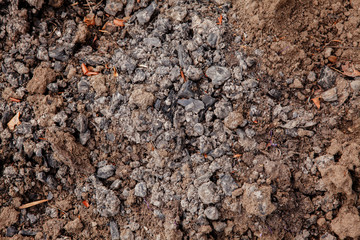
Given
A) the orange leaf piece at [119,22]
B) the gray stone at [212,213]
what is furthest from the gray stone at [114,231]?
the orange leaf piece at [119,22]

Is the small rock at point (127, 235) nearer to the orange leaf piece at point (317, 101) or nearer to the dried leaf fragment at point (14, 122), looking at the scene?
the dried leaf fragment at point (14, 122)

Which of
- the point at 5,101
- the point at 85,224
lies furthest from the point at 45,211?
the point at 5,101

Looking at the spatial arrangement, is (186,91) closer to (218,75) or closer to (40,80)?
(218,75)

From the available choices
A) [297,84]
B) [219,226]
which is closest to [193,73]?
[297,84]

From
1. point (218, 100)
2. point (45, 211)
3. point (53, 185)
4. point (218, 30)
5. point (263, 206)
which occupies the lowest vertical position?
point (263, 206)

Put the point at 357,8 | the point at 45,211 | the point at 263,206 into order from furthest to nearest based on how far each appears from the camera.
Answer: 1. the point at 45,211
2. the point at 357,8
3. the point at 263,206

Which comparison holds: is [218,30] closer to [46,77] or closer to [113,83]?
[113,83]
